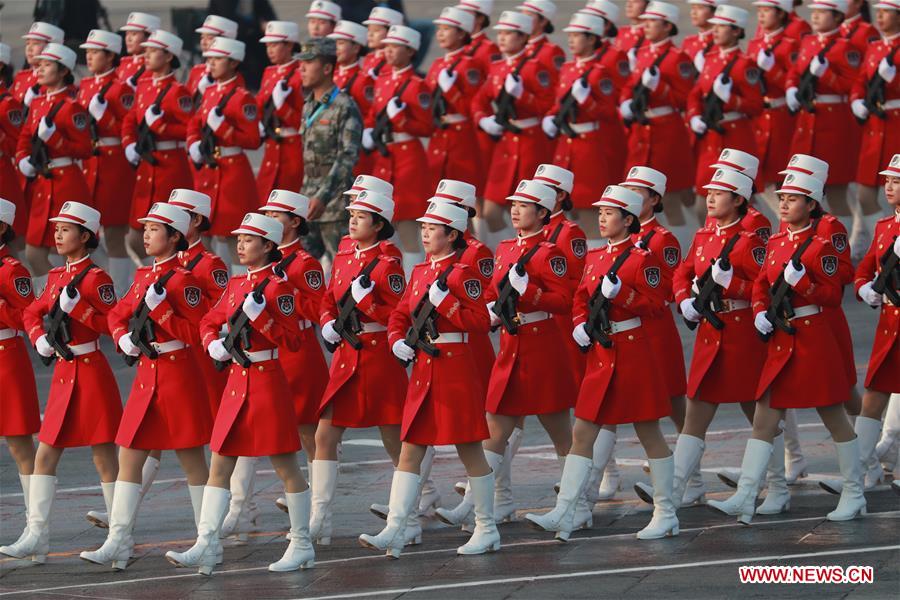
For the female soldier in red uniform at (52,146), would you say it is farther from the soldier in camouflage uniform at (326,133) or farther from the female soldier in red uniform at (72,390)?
the female soldier in red uniform at (72,390)

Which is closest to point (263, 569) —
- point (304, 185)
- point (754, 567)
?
point (754, 567)

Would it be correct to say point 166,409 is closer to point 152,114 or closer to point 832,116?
point 152,114

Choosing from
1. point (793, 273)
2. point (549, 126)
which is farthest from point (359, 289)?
point (549, 126)

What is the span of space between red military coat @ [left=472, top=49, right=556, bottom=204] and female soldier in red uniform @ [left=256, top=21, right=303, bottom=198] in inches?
55.2

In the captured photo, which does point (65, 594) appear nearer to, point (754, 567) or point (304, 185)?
point (754, 567)

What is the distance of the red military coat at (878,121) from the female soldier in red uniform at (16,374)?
7.08 meters

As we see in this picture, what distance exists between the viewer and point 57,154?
16.8 m

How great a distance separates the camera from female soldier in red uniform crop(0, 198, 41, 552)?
12.1m

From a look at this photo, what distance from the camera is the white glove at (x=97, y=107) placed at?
17219 millimetres

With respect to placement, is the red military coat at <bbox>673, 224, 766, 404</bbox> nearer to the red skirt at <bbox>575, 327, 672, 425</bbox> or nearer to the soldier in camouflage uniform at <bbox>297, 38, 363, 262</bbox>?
the red skirt at <bbox>575, 327, 672, 425</bbox>

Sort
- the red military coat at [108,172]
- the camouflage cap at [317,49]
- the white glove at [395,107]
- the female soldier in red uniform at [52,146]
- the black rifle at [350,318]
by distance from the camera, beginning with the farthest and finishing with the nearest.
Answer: the red military coat at [108,172] → the female soldier in red uniform at [52,146] → the white glove at [395,107] → the camouflage cap at [317,49] → the black rifle at [350,318]

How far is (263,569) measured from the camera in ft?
37.3

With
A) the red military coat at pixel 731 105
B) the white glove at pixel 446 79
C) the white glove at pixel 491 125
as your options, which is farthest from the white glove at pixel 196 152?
the red military coat at pixel 731 105

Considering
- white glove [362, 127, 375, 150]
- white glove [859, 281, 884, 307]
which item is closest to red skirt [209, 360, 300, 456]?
white glove [859, 281, 884, 307]
